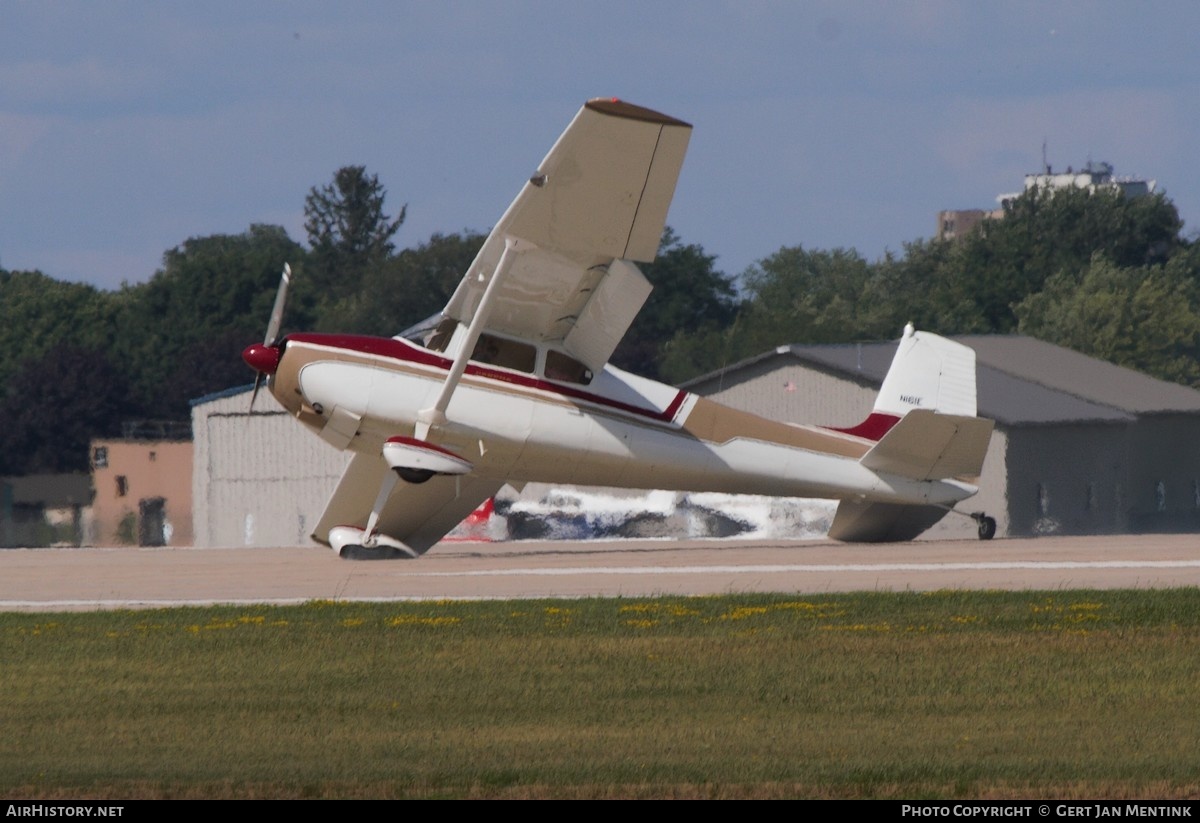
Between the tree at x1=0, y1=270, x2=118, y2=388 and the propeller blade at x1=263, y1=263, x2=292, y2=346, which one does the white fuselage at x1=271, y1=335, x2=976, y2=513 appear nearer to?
the propeller blade at x1=263, y1=263, x2=292, y2=346

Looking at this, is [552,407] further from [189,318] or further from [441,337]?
[189,318]

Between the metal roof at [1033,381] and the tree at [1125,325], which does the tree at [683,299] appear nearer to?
the tree at [1125,325]

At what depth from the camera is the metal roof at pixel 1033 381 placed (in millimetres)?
34906

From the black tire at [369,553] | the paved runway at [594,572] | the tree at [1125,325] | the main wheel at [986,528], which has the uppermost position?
the tree at [1125,325]

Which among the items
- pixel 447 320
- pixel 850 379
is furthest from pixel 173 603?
pixel 850 379

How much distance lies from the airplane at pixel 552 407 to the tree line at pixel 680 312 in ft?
154

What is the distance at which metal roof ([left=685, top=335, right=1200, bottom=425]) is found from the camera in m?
34.9

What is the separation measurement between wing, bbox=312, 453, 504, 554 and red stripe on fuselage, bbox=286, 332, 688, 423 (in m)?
1.36

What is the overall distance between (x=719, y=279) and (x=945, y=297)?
11.6 m

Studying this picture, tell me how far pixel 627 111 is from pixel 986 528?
34.6 feet

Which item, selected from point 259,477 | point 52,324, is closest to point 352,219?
point 52,324

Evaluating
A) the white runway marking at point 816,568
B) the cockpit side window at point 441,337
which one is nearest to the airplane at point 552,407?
the cockpit side window at point 441,337

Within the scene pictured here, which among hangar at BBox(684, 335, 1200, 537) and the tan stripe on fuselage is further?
hangar at BBox(684, 335, 1200, 537)

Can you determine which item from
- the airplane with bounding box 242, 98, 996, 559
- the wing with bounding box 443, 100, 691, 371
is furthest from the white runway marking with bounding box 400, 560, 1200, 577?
the wing with bounding box 443, 100, 691, 371
